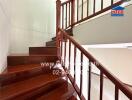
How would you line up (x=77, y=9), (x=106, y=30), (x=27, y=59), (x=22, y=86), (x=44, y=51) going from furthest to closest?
1. (x=77, y=9)
2. (x=44, y=51)
3. (x=27, y=59)
4. (x=106, y=30)
5. (x=22, y=86)

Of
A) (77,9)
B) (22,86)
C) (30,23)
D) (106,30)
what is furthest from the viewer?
(30,23)

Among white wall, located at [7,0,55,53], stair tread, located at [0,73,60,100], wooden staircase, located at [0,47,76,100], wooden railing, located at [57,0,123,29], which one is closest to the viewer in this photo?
stair tread, located at [0,73,60,100]

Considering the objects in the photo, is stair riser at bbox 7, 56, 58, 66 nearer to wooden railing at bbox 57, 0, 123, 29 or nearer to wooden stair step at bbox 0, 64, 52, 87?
wooden stair step at bbox 0, 64, 52, 87

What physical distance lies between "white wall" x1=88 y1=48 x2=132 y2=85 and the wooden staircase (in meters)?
1.01

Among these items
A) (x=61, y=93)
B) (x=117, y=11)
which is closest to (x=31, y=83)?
(x=61, y=93)

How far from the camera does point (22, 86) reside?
2.09m

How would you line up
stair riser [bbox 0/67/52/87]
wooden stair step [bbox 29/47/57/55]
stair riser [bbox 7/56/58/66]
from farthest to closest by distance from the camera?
wooden stair step [bbox 29/47/57/55], stair riser [bbox 7/56/58/66], stair riser [bbox 0/67/52/87]

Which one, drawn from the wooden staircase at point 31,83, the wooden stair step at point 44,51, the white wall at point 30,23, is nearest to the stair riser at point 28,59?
the wooden staircase at point 31,83

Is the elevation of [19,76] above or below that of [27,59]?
below

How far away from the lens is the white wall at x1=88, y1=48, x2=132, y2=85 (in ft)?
9.39

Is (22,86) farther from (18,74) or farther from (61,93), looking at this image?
(61,93)

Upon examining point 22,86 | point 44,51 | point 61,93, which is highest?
point 44,51

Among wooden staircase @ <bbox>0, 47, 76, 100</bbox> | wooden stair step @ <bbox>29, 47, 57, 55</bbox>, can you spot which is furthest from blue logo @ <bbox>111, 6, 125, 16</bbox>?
wooden stair step @ <bbox>29, 47, 57, 55</bbox>

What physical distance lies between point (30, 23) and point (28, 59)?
1537 millimetres
